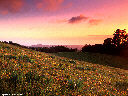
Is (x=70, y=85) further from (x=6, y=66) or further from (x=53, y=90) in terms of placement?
(x=6, y=66)

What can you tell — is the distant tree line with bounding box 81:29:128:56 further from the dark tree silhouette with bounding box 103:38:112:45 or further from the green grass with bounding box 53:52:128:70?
the green grass with bounding box 53:52:128:70

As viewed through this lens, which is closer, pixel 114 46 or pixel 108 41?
→ pixel 114 46

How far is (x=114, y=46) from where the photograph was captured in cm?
4791

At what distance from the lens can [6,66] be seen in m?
10.6

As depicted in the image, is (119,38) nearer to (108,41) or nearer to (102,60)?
(108,41)

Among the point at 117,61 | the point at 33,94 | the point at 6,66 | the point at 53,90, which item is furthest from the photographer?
the point at 117,61

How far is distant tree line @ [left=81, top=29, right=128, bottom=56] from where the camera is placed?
156 feet

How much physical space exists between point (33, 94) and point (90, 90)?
13.4ft

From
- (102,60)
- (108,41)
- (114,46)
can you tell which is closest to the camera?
(102,60)

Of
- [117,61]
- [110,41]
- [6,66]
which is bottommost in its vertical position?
[117,61]

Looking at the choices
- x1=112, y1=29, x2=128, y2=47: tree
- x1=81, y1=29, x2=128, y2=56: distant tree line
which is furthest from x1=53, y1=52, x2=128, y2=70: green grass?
x1=112, y1=29, x2=128, y2=47: tree

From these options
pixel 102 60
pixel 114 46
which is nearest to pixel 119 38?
pixel 114 46

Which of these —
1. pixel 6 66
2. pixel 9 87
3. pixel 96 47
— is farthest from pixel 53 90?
pixel 96 47

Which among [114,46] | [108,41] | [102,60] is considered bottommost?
[102,60]
